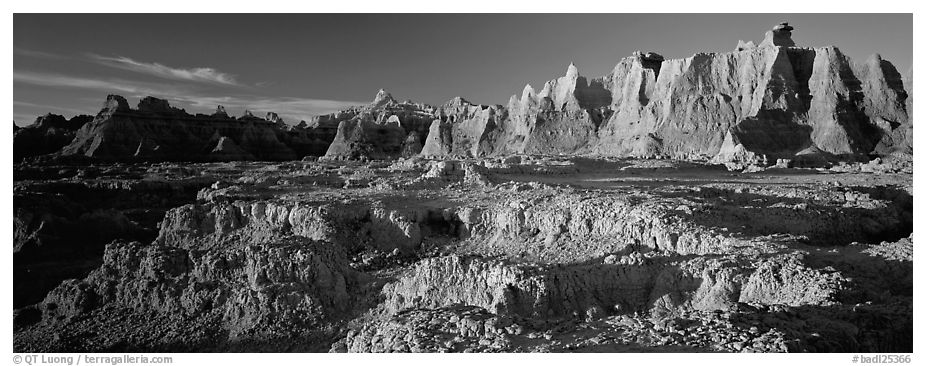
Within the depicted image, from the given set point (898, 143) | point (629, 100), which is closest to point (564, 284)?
point (898, 143)

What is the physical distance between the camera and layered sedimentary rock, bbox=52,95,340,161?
61.1 metres

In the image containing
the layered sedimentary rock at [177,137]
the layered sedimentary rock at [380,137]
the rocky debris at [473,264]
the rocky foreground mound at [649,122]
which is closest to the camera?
the rocky debris at [473,264]

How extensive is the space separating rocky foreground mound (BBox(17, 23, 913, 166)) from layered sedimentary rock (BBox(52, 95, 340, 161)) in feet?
0.51

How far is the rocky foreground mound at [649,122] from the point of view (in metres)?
43.9

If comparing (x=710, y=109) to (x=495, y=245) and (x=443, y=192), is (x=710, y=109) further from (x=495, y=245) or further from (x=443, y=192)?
(x=495, y=245)

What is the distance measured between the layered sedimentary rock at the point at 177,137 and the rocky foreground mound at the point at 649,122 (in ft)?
0.51

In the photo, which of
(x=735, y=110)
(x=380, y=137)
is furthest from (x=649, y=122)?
(x=380, y=137)

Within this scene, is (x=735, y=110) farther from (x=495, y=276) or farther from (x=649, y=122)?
(x=495, y=276)

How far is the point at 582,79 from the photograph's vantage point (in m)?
63.6

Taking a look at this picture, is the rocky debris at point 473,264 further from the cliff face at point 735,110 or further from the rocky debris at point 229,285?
the cliff face at point 735,110

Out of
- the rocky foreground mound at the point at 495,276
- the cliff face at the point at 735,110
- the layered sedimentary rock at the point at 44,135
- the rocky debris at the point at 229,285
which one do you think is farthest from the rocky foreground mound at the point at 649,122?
the rocky debris at the point at 229,285

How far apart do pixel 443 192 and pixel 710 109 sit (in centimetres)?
3571

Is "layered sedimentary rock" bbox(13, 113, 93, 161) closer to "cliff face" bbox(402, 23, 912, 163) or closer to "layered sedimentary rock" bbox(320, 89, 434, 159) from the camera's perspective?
"layered sedimentary rock" bbox(320, 89, 434, 159)

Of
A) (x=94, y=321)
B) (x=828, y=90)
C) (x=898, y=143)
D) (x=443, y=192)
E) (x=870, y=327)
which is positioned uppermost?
(x=828, y=90)
